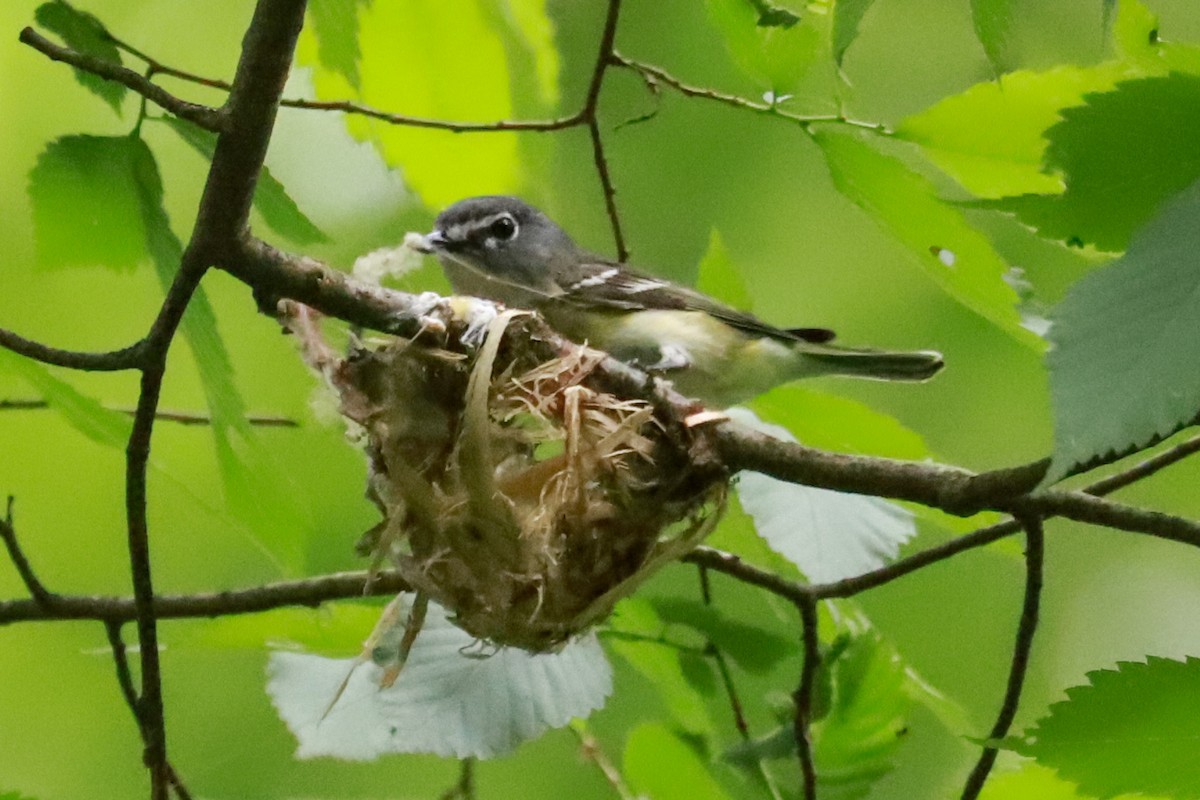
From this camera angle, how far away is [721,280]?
2281 millimetres

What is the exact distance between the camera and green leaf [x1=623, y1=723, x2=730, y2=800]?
74.0 inches

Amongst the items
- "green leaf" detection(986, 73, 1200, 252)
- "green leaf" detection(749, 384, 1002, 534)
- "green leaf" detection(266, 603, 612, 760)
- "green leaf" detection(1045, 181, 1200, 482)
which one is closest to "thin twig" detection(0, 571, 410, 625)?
"green leaf" detection(266, 603, 612, 760)

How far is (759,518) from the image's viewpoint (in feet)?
6.26

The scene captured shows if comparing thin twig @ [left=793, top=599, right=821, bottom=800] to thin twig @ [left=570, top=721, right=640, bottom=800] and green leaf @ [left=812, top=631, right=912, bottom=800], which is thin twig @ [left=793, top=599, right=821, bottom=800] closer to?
green leaf @ [left=812, top=631, right=912, bottom=800]

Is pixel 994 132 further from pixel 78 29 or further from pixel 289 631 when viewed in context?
pixel 289 631

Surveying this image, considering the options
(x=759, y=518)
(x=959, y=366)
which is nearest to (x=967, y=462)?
(x=959, y=366)

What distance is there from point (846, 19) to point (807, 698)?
1.18 metres

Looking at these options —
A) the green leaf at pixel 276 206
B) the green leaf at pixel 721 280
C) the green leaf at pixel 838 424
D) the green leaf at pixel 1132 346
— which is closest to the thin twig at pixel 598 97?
the green leaf at pixel 721 280

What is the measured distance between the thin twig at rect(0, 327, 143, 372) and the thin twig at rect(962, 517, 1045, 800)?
1147 millimetres

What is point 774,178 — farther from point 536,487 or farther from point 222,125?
point 222,125

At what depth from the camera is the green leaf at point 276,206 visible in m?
1.46

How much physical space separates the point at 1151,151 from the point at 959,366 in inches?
133

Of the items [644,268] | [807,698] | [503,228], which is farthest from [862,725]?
[644,268]

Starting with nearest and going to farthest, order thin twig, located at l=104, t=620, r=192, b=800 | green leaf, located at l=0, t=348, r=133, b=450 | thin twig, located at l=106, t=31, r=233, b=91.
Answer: thin twig, located at l=106, t=31, r=233, b=91 < green leaf, located at l=0, t=348, r=133, b=450 < thin twig, located at l=104, t=620, r=192, b=800
